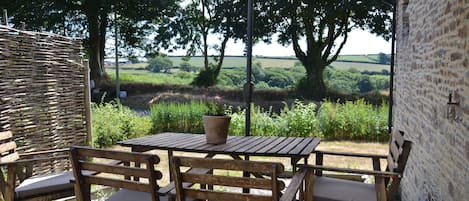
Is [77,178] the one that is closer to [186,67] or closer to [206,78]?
[206,78]

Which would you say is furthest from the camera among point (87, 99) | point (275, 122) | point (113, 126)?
point (275, 122)

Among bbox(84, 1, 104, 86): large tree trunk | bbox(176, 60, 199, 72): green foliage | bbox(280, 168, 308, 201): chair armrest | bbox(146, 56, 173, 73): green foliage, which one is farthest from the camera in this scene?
bbox(146, 56, 173, 73): green foliage

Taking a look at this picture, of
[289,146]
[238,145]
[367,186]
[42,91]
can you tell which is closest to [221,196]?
[238,145]

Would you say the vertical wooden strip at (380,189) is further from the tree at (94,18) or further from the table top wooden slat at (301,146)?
the tree at (94,18)

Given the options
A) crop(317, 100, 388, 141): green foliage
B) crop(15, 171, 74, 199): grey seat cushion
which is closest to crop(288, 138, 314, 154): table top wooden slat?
crop(15, 171, 74, 199): grey seat cushion

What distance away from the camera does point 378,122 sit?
26.0 ft

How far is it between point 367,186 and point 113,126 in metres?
5.07

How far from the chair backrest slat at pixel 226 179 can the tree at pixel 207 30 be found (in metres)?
12.7

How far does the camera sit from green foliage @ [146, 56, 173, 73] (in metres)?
16.1

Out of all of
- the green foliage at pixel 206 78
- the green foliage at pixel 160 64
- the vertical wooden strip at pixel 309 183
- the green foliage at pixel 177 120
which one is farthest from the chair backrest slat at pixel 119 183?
the green foliage at pixel 160 64

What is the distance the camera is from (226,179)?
2006mm

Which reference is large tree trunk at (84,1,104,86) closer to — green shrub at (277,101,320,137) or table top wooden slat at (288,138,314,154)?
green shrub at (277,101,320,137)

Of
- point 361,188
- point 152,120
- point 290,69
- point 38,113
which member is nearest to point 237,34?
point 290,69

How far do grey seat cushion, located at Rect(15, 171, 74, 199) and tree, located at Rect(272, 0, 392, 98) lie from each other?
11260mm
